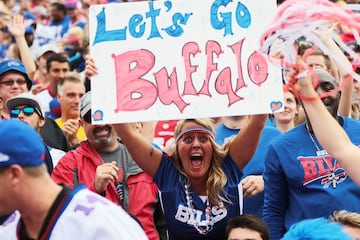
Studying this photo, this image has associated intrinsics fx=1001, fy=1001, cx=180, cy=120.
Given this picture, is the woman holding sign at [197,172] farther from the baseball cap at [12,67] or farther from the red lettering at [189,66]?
the baseball cap at [12,67]

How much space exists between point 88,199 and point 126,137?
84.2 inches

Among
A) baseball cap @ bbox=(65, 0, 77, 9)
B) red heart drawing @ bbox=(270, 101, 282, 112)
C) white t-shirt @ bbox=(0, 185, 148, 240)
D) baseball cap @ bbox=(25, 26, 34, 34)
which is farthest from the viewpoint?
baseball cap @ bbox=(65, 0, 77, 9)

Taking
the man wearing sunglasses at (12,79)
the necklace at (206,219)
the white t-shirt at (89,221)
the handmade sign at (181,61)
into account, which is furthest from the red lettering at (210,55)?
the man wearing sunglasses at (12,79)

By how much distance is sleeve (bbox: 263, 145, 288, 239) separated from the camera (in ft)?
19.8

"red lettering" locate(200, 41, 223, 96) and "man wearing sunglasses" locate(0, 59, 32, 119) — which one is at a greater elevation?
"red lettering" locate(200, 41, 223, 96)

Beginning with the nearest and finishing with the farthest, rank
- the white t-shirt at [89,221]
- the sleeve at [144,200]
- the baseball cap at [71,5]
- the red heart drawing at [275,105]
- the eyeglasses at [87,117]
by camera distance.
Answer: the white t-shirt at [89,221]
the red heart drawing at [275,105]
the sleeve at [144,200]
the eyeglasses at [87,117]
the baseball cap at [71,5]

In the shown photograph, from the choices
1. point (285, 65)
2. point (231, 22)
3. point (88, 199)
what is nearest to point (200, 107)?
point (231, 22)

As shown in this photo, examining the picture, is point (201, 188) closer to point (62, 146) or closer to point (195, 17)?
point (195, 17)

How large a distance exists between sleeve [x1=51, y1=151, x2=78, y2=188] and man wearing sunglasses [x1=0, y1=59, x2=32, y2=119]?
6.74 ft

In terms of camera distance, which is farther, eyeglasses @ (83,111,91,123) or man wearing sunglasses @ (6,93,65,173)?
man wearing sunglasses @ (6,93,65,173)

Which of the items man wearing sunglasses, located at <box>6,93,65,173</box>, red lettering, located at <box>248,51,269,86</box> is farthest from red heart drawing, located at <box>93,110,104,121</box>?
man wearing sunglasses, located at <box>6,93,65,173</box>

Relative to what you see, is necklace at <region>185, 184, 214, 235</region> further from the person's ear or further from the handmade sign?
the person's ear

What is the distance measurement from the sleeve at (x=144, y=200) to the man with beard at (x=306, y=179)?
76 centimetres

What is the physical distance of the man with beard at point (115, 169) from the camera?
21.1 ft
